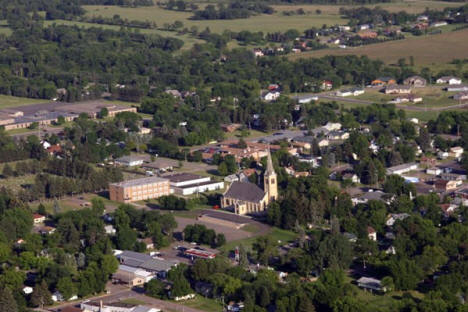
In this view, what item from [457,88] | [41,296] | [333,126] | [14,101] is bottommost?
[14,101]

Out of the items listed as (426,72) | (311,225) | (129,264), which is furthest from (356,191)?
(426,72)

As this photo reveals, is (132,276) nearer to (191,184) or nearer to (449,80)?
(191,184)

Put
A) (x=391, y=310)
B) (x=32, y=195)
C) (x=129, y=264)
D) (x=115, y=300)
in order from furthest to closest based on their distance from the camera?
(x=32, y=195), (x=129, y=264), (x=115, y=300), (x=391, y=310)

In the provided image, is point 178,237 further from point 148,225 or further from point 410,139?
point 410,139

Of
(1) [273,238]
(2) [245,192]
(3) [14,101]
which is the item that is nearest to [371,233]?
(1) [273,238]

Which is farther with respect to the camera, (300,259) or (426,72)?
(426,72)

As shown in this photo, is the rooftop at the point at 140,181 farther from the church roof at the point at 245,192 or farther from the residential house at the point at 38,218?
the residential house at the point at 38,218

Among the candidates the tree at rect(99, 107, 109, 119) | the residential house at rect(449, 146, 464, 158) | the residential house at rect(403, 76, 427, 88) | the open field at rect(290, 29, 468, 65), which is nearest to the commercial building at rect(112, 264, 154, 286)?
the residential house at rect(449, 146, 464, 158)
